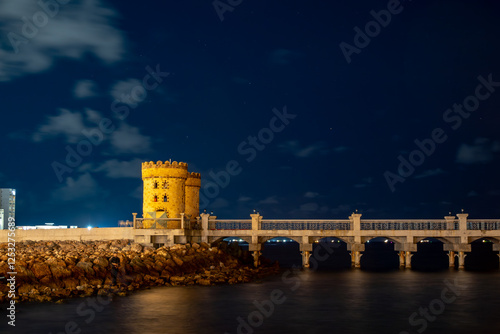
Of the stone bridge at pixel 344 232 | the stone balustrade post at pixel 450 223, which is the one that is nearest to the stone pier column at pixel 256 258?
the stone bridge at pixel 344 232

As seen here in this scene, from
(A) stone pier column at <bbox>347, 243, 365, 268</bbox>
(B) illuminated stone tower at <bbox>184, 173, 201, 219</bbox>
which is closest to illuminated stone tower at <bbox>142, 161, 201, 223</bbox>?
(B) illuminated stone tower at <bbox>184, 173, 201, 219</bbox>

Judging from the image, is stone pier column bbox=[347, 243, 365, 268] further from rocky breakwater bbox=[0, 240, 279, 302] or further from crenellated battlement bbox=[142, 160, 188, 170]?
crenellated battlement bbox=[142, 160, 188, 170]

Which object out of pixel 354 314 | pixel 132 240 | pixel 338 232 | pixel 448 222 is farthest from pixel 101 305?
pixel 448 222

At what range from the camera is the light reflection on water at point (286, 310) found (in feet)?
100

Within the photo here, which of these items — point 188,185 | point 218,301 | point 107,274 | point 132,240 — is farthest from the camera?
point 188,185

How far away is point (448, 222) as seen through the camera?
2286 inches

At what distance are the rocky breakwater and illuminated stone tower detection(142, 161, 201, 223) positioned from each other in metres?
4.30

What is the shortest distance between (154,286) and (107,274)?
12.4 ft

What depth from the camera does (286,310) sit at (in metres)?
35.4

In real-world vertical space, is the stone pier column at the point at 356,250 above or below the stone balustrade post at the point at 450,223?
below

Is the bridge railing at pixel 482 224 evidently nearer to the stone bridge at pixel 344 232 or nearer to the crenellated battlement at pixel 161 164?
the stone bridge at pixel 344 232

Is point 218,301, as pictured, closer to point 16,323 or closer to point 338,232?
point 16,323

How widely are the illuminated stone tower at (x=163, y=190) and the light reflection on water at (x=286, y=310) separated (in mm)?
14659

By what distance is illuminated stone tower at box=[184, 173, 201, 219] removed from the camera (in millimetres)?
63062
